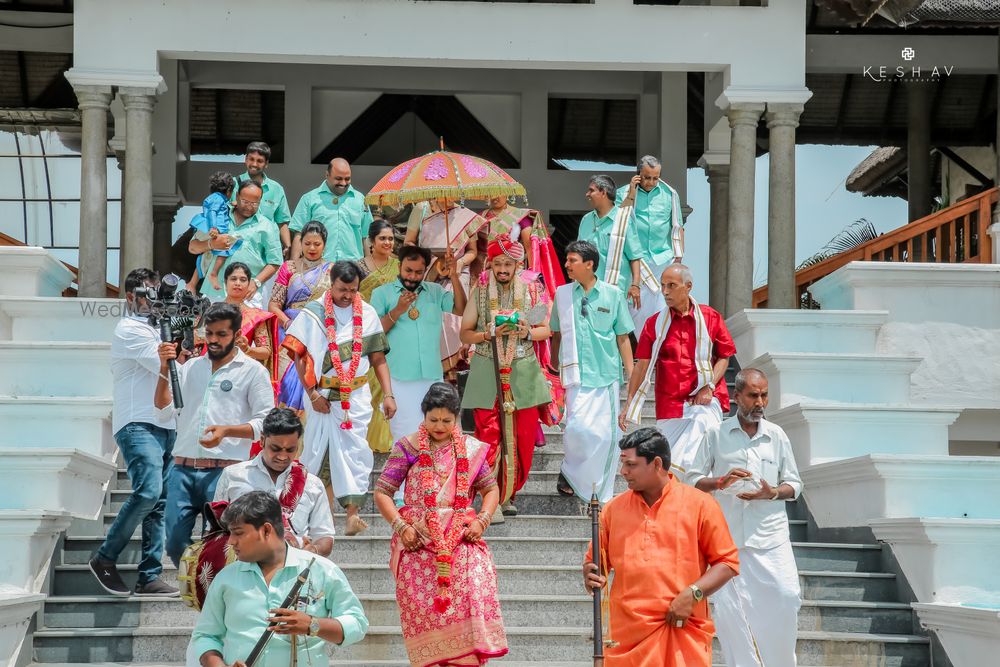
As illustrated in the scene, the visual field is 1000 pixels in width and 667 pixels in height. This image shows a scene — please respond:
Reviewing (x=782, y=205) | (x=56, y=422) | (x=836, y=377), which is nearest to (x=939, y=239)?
(x=782, y=205)

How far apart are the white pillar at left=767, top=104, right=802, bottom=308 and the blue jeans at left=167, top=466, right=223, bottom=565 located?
7.11 metres

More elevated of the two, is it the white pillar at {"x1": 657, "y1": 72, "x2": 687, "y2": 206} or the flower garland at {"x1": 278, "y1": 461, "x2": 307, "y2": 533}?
the white pillar at {"x1": 657, "y1": 72, "x2": 687, "y2": 206}

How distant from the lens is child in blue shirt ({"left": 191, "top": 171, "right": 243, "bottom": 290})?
35.8 ft

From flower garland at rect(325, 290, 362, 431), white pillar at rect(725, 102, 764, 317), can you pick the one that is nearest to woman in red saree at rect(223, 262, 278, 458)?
flower garland at rect(325, 290, 362, 431)

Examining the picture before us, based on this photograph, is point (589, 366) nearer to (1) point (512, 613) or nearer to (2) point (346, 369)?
(2) point (346, 369)

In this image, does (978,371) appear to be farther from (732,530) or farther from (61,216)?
(61,216)

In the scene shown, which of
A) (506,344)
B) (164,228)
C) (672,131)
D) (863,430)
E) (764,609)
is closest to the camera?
(764,609)

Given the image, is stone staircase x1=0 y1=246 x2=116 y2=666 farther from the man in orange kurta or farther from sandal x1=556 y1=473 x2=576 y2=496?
the man in orange kurta

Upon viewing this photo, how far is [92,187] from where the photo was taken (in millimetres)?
13398

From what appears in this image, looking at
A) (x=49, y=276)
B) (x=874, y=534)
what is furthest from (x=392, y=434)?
(x=49, y=276)

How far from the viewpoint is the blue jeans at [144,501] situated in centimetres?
821

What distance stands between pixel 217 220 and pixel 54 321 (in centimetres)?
164

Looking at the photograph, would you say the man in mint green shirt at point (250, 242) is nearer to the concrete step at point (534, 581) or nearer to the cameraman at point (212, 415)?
the concrete step at point (534, 581)

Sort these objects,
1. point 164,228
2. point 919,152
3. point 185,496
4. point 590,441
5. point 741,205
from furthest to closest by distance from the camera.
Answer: point 919,152 → point 164,228 → point 741,205 → point 590,441 → point 185,496
